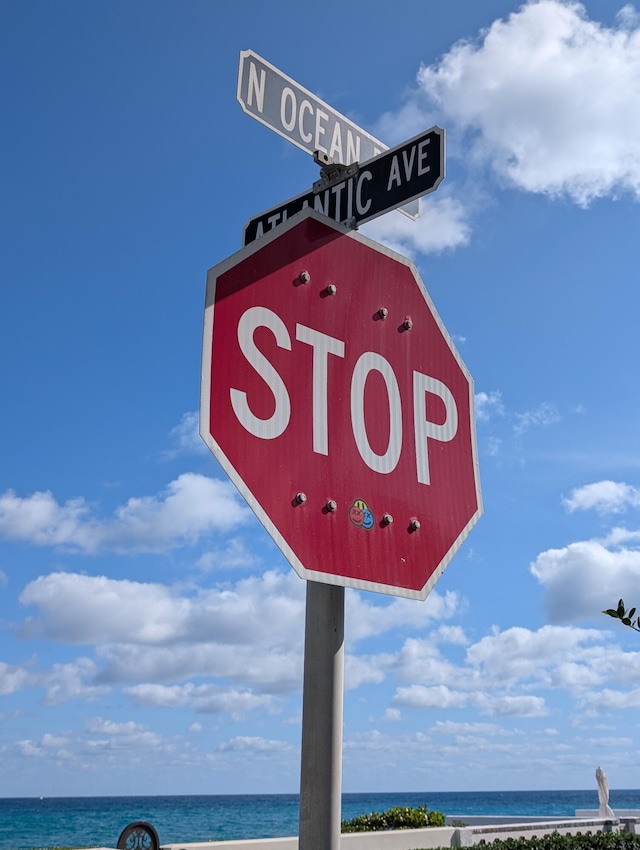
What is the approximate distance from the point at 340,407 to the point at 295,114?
129cm

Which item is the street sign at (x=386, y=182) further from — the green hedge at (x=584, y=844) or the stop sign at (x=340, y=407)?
the green hedge at (x=584, y=844)

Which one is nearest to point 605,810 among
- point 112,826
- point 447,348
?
point 447,348

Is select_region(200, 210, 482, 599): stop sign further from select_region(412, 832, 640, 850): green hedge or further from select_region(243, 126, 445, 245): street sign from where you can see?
select_region(412, 832, 640, 850): green hedge

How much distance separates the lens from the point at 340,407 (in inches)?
95.0

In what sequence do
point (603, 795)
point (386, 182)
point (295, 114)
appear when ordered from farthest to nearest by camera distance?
point (603, 795) → point (295, 114) → point (386, 182)

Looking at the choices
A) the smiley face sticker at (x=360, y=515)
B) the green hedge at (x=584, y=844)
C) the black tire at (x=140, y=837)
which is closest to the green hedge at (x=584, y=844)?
the green hedge at (x=584, y=844)

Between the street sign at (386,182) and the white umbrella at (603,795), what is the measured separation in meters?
22.6

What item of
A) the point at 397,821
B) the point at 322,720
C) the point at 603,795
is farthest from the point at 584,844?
the point at 603,795

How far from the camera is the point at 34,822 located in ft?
321

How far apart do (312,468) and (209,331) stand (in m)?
0.43

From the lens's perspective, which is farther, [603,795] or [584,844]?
[603,795]

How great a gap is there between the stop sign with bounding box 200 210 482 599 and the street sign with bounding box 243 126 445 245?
0.19 meters

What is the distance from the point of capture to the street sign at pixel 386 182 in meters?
2.84

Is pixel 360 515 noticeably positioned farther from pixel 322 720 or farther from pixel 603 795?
pixel 603 795
